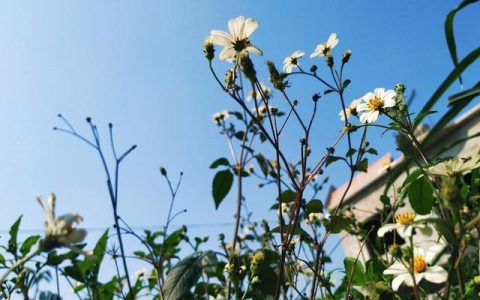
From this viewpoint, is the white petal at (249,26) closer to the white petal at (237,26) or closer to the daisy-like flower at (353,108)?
the white petal at (237,26)

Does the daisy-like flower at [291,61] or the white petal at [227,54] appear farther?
the daisy-like flower at [291,61]

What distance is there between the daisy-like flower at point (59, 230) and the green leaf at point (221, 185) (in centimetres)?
75

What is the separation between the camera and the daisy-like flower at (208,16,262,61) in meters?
1.29

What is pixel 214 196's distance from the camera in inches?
57.4

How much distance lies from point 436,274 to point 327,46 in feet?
3.48

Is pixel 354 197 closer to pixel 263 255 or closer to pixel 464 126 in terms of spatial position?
pixel 464 126

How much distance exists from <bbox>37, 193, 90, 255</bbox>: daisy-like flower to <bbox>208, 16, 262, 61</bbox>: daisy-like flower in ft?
2.39

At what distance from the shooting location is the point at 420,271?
928 millimetres

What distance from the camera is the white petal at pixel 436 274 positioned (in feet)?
2.72

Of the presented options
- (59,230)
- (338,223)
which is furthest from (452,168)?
(59,230)

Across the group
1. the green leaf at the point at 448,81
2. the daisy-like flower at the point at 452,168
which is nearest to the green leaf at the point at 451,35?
the green leaf at the point at 448,81

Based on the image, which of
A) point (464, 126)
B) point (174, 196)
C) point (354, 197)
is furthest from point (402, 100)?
point (354, 197)

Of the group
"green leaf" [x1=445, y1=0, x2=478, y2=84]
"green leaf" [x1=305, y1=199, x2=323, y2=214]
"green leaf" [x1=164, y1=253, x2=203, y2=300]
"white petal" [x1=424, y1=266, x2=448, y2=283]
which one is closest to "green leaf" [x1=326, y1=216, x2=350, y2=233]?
"green leaf" [x1=305, y1=199, x2=323, y2=214]

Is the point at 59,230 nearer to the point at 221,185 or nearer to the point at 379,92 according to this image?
the point at 221,185
